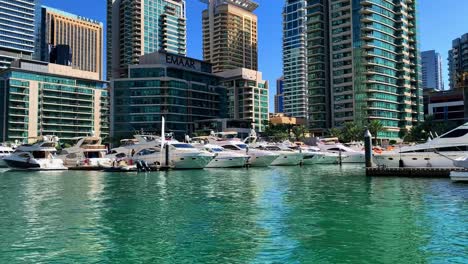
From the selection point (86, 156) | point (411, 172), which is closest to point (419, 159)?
point (411, 172)

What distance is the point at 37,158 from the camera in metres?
70.8

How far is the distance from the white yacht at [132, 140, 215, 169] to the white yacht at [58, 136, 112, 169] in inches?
346

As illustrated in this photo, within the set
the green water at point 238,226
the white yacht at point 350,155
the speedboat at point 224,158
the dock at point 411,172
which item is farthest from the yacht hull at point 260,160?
the green water at point 238,226

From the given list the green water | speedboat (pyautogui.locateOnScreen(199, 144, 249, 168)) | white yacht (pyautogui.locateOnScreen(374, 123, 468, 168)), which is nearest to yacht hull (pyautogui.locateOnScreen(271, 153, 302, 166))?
speedboat (pyautogui.locateOnScreen(199, 144, 249, 168))

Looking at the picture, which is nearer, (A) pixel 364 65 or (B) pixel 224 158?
(B) pixel 224 158

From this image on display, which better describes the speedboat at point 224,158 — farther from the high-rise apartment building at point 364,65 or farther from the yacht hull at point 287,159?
the high-rise apartment building at point 364,65

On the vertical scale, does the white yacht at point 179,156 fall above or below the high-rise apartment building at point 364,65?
below

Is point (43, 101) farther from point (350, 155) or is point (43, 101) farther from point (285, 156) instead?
point (350, 155)

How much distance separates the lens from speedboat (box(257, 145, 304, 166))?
8056cm

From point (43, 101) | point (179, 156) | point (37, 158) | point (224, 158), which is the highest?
point (43, 101)

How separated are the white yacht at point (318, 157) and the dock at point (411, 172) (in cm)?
3295

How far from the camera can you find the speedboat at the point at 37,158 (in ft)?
229

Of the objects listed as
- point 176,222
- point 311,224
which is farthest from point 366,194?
point 176,222

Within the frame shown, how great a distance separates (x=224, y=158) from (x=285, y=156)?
14.0m
